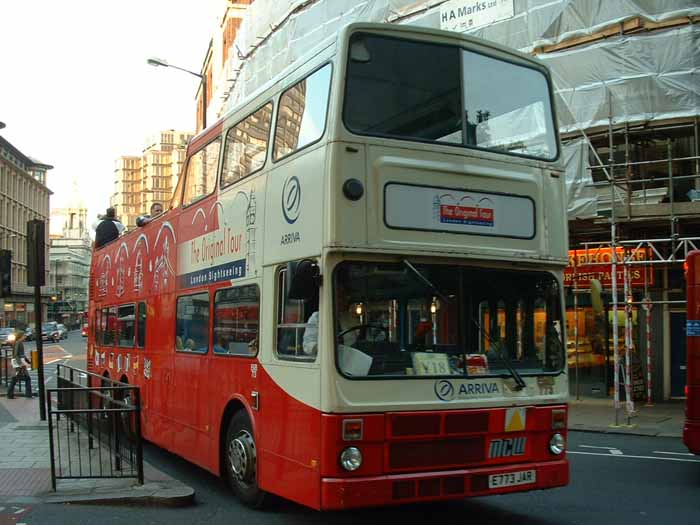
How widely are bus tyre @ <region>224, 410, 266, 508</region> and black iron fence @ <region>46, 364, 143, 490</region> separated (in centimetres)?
108

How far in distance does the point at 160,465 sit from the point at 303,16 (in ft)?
60.4

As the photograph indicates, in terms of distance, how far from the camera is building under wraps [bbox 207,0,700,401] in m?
17.2

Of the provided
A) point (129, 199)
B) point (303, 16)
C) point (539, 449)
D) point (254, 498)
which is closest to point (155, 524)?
point (254, 498)

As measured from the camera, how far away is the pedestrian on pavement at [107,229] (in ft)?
52.5

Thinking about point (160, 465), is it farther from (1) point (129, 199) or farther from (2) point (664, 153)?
(1) point (129, 199)

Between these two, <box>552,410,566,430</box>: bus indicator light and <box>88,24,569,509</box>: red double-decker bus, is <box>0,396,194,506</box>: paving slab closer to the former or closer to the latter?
<box>88,24,569,509</box>: red double-decker bus

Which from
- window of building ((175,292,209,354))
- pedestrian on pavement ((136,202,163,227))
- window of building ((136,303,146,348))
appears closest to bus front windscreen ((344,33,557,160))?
window of building ((175,292,209,354))

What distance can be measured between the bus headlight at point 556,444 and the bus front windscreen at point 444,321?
1.90 feet

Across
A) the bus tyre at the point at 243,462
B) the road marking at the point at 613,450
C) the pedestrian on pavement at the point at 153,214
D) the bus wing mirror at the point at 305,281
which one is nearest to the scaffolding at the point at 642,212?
the road marking at the point at 613,450

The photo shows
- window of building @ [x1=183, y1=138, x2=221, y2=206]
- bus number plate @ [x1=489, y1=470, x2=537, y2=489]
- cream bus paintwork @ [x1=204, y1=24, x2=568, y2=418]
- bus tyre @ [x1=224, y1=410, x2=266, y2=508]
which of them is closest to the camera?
cream bus paintwork @ [x1=204, y1=24, x2=568, y2=418]

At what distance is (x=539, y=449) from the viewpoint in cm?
726

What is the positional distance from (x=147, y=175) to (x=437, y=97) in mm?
164974

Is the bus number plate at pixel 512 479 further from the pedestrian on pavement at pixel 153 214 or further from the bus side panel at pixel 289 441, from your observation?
the pedestrian on pavement at pixel 153 214

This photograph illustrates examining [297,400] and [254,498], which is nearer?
[297,400]
